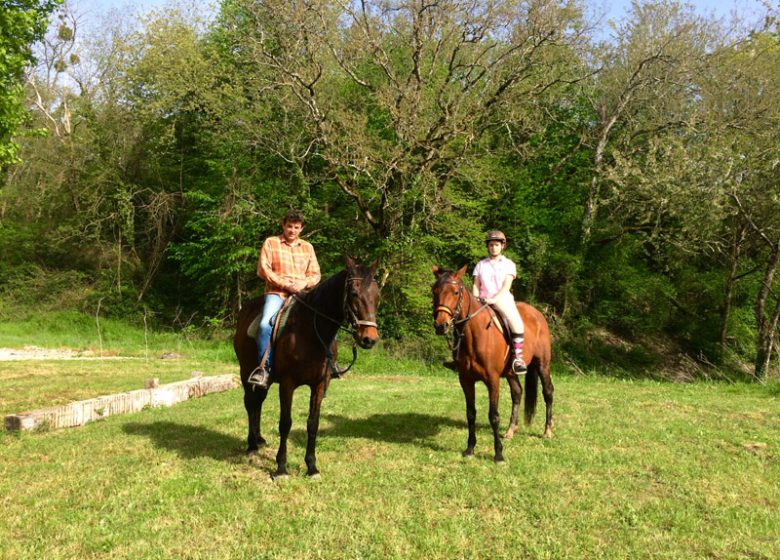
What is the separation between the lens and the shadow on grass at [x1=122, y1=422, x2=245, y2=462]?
6.60m

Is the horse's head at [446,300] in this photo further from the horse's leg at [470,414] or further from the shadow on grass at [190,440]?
the shadow on grass at [190,440]

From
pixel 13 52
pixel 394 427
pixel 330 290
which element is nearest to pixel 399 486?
pixel 330 290

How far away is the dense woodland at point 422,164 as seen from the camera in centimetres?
1989

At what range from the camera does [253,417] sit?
668 cm

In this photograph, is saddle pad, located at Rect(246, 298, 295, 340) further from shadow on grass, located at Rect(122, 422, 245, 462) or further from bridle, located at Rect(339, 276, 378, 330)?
shadow on grass, located at Rect(122, 422, 245, 462)

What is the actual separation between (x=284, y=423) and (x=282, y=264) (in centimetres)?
190

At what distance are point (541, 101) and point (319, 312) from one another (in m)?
23.1

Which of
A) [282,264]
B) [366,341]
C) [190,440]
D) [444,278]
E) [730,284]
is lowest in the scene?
[190,440]

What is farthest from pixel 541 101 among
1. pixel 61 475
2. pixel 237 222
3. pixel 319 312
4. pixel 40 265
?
pixel 40 265

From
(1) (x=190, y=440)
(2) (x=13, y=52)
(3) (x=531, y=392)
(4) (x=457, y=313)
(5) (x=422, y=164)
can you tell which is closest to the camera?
(4) (x=457, y=313)

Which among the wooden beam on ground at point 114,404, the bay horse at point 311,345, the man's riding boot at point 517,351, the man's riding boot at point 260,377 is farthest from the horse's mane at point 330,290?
the wooden beam on ground at point 114,404

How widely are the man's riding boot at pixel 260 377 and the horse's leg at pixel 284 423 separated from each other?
0.19 metres

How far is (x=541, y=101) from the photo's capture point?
83.9 feet

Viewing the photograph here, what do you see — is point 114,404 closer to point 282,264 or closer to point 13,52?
point 282,264
